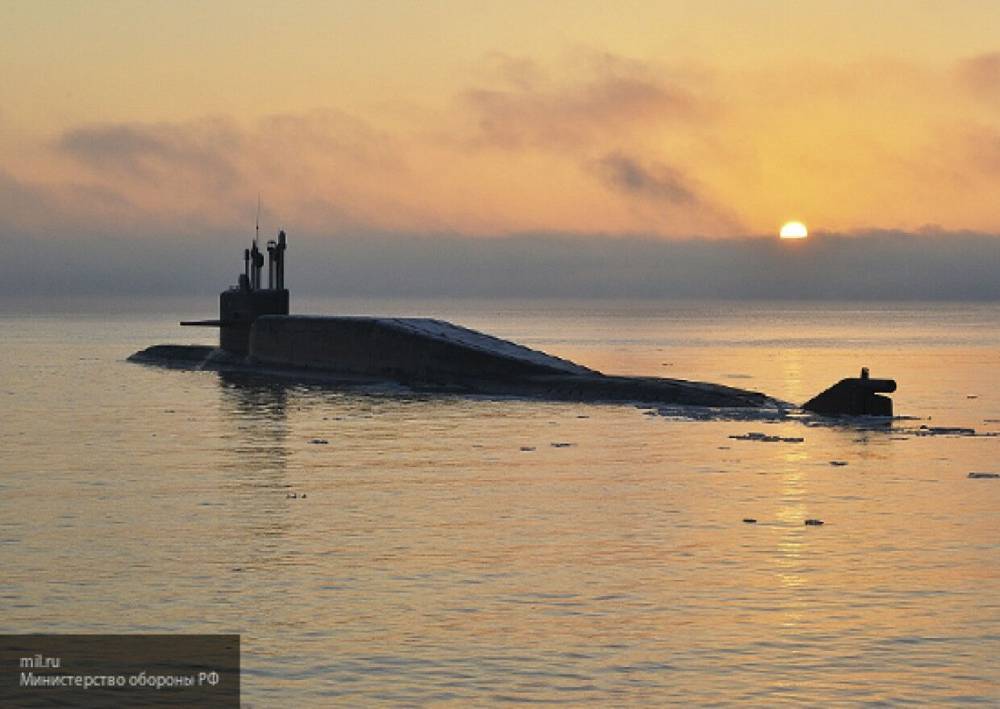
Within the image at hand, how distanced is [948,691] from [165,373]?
66.0 m

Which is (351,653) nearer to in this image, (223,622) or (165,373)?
(223,622)

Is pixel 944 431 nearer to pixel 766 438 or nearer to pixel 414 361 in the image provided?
pixel 766 438

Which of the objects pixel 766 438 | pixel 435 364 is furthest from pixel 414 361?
pixel 766 438

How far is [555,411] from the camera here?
50.2 meters

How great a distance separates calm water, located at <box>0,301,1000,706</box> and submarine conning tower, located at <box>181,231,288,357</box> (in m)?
31.6

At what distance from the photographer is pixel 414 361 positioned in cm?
6344

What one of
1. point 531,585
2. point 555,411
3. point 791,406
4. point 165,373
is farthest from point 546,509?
point 165,373

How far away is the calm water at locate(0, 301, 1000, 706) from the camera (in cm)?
1599

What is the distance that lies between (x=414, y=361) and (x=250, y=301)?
17404mm

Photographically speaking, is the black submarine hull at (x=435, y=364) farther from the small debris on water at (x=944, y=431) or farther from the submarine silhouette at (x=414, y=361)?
the small debris on water at (x=944, y=431)

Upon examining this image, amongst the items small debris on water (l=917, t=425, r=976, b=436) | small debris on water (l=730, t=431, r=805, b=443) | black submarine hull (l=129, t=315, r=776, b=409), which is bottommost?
small debris on water (l=730, t=431, r=805, b=443)

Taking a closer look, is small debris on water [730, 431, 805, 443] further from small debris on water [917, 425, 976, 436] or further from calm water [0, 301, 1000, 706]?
small debris on water [917, 425, 976, 436]

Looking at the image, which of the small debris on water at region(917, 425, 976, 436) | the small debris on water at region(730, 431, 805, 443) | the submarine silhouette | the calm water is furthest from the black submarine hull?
the small debris on water at region(730, 431, 805, 443)

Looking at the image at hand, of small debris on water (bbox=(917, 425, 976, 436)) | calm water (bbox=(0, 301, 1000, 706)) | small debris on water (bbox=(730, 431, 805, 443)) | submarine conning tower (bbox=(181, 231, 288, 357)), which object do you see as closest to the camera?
calm water (bbox=(0, 301, 1000, 706))
